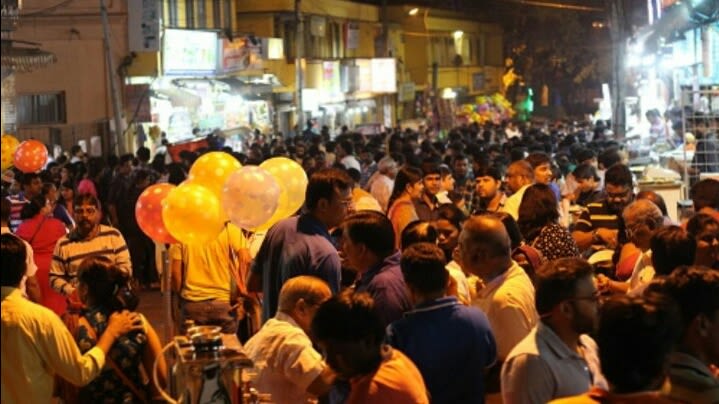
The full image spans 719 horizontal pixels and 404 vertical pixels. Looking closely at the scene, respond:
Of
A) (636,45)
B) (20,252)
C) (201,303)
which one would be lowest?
(201,303)

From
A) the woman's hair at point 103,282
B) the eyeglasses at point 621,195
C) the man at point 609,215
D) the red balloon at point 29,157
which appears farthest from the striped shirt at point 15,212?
the woman's hair at point 103,282

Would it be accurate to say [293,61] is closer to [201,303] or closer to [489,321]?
[201,303]

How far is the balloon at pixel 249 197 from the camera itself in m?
9.10

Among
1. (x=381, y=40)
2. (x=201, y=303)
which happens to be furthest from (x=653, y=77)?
(x=201, y=303)

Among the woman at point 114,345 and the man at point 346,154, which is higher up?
the man at point 346,154

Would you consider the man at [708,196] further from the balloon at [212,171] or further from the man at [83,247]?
the man at [83,247]

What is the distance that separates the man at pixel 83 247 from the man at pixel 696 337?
556cm

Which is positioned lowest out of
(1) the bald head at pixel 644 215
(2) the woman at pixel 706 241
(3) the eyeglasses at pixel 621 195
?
(2) the woman at pixel 706 241

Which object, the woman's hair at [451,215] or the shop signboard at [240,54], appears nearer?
the woman's hair at [451,215]

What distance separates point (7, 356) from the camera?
6594mm

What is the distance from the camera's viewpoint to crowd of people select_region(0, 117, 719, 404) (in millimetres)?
5559

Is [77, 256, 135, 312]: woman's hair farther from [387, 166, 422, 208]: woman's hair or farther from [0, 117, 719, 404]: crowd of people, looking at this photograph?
[387, 166, 422, 208]: woman's hair

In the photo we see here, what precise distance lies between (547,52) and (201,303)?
58.7m

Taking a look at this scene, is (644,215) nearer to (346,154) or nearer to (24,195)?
(24,195)
